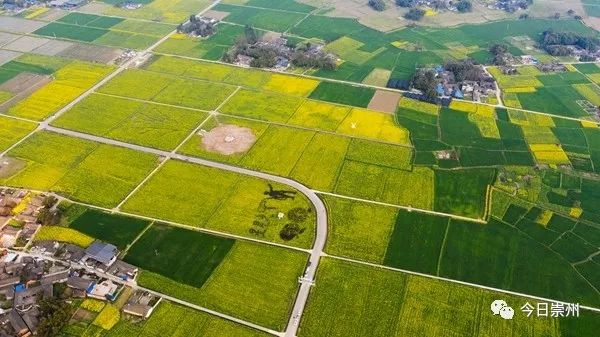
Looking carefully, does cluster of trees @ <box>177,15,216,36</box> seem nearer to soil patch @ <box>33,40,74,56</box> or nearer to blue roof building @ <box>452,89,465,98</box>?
soil patch @ <box>33,40,74,56</box>

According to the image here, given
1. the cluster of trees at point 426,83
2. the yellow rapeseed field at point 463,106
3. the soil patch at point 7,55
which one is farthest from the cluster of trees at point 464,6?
the soil patch at point 7,55

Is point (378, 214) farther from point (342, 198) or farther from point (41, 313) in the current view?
point (41, 313)

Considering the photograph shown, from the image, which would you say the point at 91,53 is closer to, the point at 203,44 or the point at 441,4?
the point at 203,44

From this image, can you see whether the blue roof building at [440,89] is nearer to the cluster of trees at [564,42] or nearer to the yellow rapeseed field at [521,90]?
the yellow rapeseed field at [521,90]

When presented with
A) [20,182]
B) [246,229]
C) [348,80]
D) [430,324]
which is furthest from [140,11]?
[430,324]

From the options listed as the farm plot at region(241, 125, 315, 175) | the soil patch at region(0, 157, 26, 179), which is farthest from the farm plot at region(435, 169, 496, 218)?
the soil patch at region(0, 157, 26, 179)

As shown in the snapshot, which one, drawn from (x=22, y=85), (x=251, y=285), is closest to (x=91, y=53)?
(x=22, y=85)
